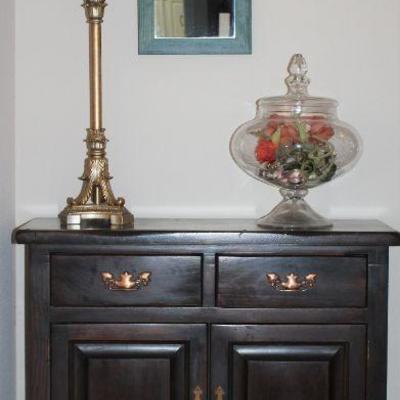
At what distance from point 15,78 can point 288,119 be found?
2.41ft

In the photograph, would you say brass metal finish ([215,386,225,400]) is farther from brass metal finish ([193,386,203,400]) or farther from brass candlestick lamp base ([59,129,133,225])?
brass candlestick lamp base ([59,129,133,225])

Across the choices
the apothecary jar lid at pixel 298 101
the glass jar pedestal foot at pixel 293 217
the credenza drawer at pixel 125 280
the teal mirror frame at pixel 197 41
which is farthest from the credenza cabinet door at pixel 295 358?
the teal mirror frame at pixel 197 41

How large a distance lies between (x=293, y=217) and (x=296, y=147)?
0.54 ft

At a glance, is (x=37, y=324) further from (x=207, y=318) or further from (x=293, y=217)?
(x=293, y=217)

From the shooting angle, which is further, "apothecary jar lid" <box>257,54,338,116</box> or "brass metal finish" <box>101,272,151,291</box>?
"apothecary jar lid" <box>257,54,338,116</box>

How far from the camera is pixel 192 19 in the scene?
6.23ft

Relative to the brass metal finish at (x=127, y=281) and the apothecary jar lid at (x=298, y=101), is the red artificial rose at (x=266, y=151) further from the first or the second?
the brass metal finish at (x=127, y=281)

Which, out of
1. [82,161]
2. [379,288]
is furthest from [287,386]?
[82,161]

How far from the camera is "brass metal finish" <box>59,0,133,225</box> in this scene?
1.71m

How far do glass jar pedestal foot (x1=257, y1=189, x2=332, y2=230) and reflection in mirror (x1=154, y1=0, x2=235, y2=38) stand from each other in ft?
1.57

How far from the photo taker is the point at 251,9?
6.22 feet

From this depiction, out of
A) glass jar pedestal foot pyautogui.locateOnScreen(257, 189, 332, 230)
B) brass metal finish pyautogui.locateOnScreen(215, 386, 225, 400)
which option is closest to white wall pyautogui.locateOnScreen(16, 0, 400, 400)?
glass jar pedestal foot pyautogui.locateOnScreen(257, 189, 332, 230)

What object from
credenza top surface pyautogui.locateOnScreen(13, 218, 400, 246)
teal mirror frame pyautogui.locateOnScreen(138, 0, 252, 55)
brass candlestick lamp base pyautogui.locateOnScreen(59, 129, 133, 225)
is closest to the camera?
credenza top surface pyautogui.locateOnScreen(13, 218, 400, 246)

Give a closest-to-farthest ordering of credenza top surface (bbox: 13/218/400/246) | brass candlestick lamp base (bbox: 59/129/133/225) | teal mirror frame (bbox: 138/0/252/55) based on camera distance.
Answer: credenza top surface (bbox: 13/218/400/246)
brass candlestick lamp base (bbox: 59/129/133/225)
teal mirror frame (bbox: 138/0/252/55)
